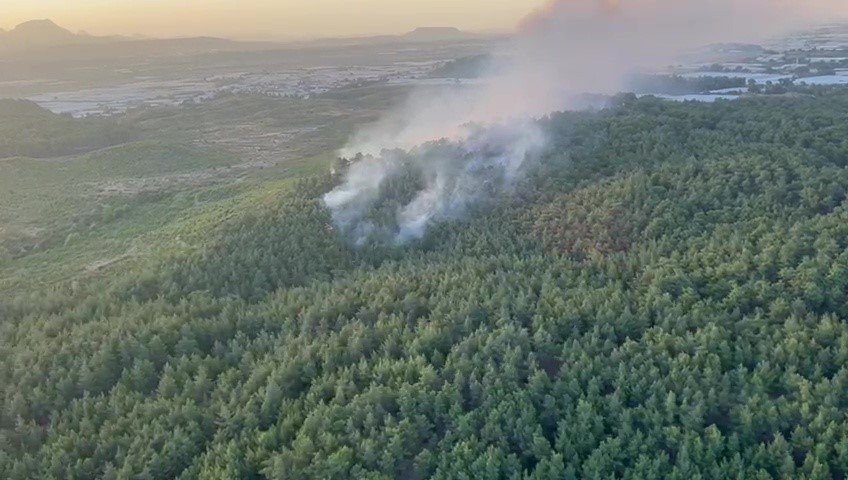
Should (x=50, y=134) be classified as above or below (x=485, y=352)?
above

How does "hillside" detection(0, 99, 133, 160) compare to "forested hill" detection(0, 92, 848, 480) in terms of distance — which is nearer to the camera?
"forested hill" detection(0, 92, 848, 480)

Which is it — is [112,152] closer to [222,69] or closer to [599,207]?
[599,207]

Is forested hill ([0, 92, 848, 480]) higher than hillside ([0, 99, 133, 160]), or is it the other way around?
hillside ([0, 99, 133, 160])

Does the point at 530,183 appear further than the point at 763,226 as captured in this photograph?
Yes

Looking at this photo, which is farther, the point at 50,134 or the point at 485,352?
the point at 50,134

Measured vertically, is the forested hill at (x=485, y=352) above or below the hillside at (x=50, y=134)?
below

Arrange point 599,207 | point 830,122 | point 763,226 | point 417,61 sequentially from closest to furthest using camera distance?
point 763,226 < point 599,207 < point 830,122 < point 417,61

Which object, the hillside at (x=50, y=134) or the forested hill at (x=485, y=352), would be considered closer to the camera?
the forested hill at (x=485, y=352)

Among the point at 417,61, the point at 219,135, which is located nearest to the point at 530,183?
the point at 219,135
